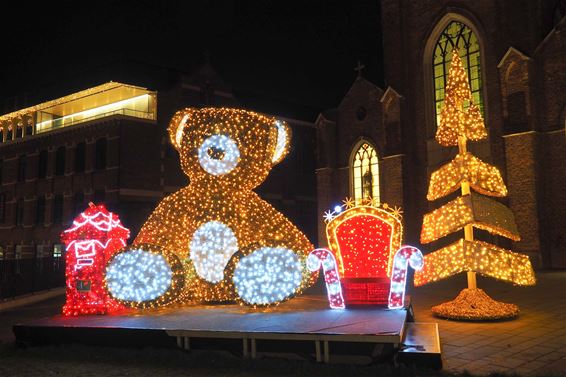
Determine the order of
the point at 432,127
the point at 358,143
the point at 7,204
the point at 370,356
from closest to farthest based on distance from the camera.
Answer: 1. the point at 370,356
2. the point at 432,127
3. the point at 358,143
4. the point at 7,204

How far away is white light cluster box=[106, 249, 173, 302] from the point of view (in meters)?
7.81

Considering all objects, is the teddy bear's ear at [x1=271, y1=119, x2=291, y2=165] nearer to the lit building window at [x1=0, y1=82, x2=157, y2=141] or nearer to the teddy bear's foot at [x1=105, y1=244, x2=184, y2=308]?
the teddy bear's foot at [x1=105, y1=244, x2=184, y2=308]

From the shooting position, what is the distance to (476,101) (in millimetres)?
19500

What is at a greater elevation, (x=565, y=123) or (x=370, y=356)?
(x=565, y=123)

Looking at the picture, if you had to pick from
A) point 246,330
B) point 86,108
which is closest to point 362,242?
point 246,330

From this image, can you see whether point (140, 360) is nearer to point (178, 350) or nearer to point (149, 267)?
point (178, 350)

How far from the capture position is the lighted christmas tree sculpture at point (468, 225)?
8500 millimetres

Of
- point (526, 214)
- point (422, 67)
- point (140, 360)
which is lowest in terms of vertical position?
point (140, 360)

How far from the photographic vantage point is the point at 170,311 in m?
7.98

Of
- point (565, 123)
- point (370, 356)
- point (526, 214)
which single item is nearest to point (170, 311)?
point (370, 356)

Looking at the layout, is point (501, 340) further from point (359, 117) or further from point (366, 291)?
point (359, 117)

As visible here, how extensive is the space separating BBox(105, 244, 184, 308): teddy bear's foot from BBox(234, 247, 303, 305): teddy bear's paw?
3.64ft

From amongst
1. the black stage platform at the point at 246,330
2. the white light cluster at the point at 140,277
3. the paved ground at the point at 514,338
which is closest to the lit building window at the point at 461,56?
the paved ground at the point at 514,338

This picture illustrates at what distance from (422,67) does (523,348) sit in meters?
16.5
